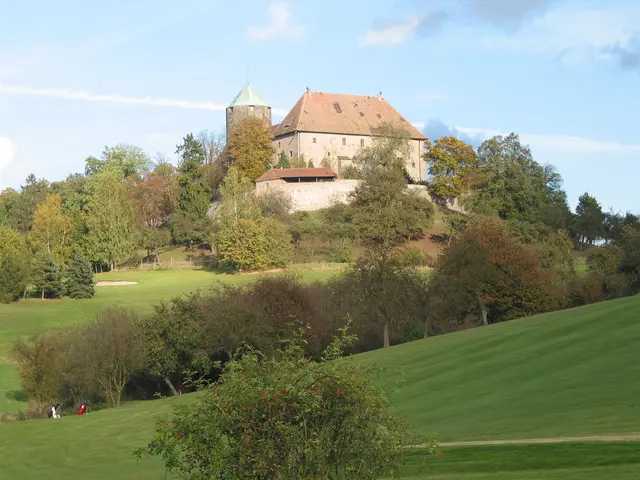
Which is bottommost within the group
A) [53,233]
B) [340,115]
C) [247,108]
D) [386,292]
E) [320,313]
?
[320,313]

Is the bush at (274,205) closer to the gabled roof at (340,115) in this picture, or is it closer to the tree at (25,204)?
the gabled roof at (340,115)

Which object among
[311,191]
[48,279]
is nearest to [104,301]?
[48,279]

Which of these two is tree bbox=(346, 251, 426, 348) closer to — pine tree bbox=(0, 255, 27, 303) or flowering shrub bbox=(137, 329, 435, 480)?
pine tree bbox=(0, 255, 27, 303)

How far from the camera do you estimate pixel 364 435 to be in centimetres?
1186

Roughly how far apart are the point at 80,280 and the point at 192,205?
23996 mm

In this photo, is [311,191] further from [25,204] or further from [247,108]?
[25,204]

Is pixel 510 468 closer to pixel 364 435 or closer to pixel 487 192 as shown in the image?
pixel 364 435

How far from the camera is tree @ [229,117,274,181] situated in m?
108

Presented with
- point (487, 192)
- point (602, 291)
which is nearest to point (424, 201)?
point (487, 192)

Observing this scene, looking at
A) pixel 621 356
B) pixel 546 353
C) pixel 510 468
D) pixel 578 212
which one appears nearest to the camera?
pixel 510 468

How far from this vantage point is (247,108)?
124 m

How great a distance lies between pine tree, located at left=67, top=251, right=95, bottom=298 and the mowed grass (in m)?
0.93

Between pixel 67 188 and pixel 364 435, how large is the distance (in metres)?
108

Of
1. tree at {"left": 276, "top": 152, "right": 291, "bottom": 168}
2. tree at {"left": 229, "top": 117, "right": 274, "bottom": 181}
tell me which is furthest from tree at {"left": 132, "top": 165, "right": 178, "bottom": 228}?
tree at {"left": 276, "top": 152, "right": 291, "bottom": 168}
